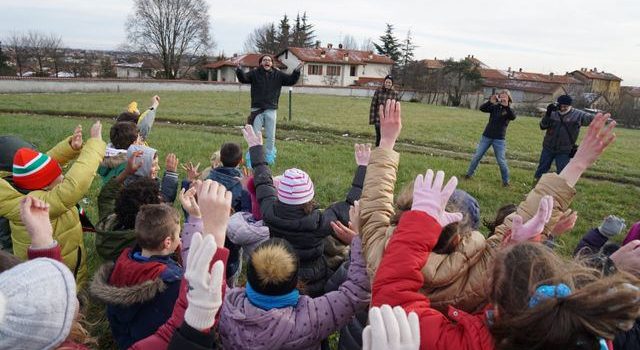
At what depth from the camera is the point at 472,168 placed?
8438 millimetres

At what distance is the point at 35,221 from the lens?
2.04 metres

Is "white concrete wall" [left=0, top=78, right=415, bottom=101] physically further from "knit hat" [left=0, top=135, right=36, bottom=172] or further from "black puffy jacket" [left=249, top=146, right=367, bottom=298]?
"black puffy jacket" [left=249, top=146, right=367, bottom=298]

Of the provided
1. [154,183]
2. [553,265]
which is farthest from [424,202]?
[154,183]

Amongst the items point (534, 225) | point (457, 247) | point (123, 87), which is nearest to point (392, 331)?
point (457, 247)

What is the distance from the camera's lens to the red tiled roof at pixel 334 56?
62.0 metres

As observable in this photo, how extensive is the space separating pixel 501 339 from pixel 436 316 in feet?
0.82

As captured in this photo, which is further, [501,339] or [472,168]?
[472,168]

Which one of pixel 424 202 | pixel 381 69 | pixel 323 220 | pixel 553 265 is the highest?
pixel 381 69

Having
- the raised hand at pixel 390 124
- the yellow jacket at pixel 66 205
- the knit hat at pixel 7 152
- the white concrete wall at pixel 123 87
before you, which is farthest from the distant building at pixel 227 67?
the raised hand at pixel 390 124

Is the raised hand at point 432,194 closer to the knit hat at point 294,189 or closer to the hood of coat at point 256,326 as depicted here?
the hood of coat at point 256,326

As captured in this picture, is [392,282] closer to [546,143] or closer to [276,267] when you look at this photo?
[276,267]

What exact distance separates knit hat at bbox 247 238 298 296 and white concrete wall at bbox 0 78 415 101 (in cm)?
2895

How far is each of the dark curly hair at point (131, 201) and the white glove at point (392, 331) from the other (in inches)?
87.5

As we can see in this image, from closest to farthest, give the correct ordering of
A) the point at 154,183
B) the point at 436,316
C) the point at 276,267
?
the point at 436,316 < the point at 276,267 < the point at 154,183
